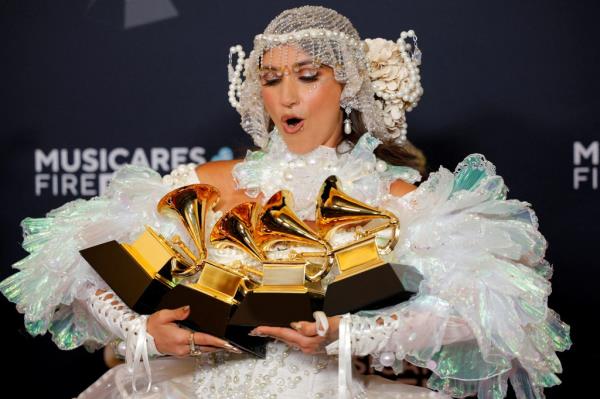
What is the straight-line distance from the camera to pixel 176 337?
5.95ft

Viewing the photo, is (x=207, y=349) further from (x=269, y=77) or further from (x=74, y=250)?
(x=269, y=77)

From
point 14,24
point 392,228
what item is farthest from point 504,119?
point 14,24

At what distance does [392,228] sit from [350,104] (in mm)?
386

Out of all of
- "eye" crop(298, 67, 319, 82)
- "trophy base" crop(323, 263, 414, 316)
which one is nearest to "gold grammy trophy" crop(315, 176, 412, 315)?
"trophy base" crop(323, 263, 414, 316)

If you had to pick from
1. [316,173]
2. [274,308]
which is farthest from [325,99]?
[274,308]

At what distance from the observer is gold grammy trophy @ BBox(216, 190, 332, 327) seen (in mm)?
1765

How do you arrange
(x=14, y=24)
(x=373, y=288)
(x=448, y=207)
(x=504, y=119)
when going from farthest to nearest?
(x=14, y=24)
(x=504, y=119)
(x=448, y=207)
(x=373, y=288)

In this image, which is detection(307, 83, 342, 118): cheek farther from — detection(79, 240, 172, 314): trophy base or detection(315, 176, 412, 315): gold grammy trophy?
detection(79, 240, 172, 314): trophy base

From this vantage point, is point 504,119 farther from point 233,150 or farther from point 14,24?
point 14,24

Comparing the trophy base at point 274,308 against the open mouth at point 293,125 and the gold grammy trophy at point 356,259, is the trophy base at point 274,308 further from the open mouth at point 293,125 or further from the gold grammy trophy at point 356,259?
the open mouth at point 293,125

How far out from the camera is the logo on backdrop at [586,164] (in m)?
2.55

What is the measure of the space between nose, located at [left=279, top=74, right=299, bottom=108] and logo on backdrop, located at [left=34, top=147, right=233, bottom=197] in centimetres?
74

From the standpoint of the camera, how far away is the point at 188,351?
1825mm

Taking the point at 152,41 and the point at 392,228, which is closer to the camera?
the point at 392,228
